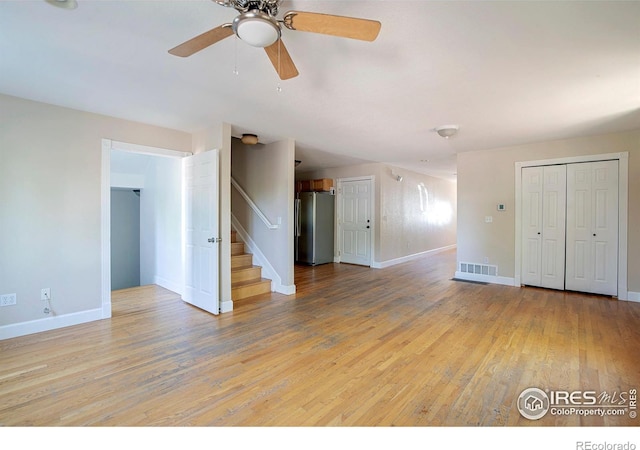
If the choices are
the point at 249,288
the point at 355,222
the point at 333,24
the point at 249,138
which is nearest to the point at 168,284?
the point at 249,288

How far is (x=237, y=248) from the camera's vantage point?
16.5 feet

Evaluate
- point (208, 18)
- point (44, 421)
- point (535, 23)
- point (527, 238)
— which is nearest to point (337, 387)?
point (44, 421)

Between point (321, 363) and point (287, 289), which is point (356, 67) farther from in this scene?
point (287, 289)

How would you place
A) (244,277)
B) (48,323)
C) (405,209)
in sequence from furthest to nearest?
(405,209), (244,277), (48,323)

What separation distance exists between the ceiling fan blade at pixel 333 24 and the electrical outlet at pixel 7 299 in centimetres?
367

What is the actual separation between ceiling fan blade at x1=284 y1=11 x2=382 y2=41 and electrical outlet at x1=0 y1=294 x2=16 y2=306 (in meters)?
3.67

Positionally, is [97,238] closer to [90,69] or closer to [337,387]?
[90,69]

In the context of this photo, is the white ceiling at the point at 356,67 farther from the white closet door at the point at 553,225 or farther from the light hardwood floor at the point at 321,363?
the light hardwood floor at the point at 321,363

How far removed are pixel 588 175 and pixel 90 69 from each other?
6205 millimetres

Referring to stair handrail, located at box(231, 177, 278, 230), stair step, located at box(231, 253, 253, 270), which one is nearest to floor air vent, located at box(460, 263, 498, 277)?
stair handrail, located at box(231, 177, 278, 230)

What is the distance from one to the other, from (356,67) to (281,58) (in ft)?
2.62

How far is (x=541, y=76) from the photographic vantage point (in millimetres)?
2422

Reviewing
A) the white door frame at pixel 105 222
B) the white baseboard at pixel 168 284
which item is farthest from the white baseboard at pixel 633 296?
the white door frame at pixel 105 222

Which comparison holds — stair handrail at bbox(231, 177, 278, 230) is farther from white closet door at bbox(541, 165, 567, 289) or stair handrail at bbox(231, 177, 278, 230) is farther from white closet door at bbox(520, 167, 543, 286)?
white closet door at bbox(541, 165, 567, 289)
